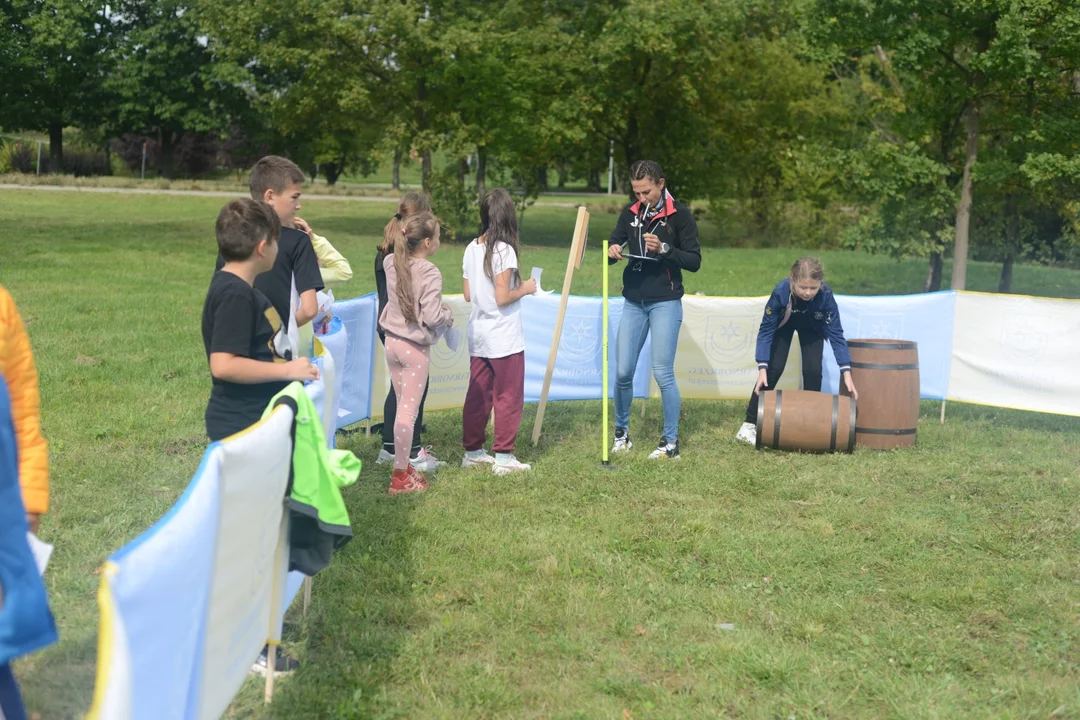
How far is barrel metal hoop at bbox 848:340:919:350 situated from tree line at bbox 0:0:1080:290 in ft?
28.4

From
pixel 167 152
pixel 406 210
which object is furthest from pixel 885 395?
pixel 167 152

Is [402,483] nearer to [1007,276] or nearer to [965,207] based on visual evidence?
[965,207]

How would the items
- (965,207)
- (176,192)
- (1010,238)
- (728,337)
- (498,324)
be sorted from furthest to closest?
1. (176,192)
2. (1010,238)
3. (965,207)
4. (728,337)
5. (498,324)

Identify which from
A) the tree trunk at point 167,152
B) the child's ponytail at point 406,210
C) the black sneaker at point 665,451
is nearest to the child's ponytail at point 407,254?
the child's ponytail at point 406,210

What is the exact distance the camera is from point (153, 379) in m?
9.98

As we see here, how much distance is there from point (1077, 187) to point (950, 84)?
2.92 m

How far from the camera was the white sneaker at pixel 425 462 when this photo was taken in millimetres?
7383

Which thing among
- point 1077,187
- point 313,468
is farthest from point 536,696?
point 1077,187

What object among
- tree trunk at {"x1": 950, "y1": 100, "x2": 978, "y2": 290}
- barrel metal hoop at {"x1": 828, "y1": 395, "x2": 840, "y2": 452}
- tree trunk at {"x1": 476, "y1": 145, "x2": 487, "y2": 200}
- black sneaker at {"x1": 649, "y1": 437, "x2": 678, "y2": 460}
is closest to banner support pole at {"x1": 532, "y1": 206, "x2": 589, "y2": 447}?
black sneaker at {"x1": 649, "y1": 437, "x2": 678, "y2": 460}

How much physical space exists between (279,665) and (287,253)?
1954mm

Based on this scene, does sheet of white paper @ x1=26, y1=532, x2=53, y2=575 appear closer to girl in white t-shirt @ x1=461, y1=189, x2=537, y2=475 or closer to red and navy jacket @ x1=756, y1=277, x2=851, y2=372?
girl in white t-shirt @ x1=461, y1=189, x2=537, y2=475

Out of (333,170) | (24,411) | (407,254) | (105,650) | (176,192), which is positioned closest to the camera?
(105,650)

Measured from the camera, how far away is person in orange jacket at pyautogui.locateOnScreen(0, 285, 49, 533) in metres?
3.06

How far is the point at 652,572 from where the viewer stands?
18.6ft
